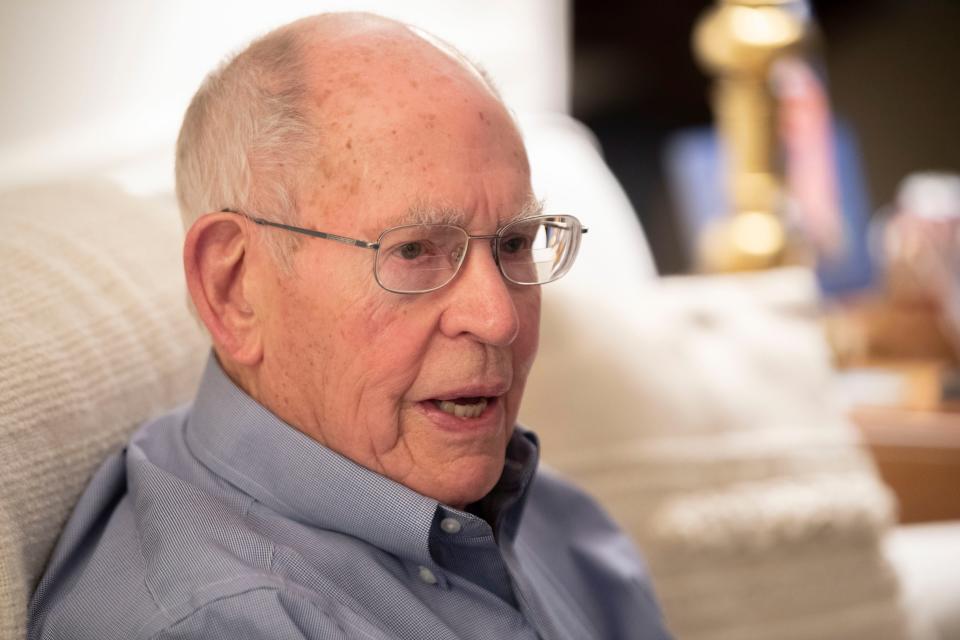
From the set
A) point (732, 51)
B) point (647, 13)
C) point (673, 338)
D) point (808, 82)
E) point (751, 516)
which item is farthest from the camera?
point (647, 13)

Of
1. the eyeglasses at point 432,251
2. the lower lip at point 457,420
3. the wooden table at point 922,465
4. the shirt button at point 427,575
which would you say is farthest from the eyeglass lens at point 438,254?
the wooden table at point 922,465

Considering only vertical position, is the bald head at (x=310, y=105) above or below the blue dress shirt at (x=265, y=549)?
above

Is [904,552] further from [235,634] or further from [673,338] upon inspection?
[235,634]

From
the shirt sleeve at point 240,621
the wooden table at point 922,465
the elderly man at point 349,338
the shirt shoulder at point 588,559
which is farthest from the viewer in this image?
the wooden table at point 922,465

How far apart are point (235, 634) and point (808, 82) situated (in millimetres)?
2280

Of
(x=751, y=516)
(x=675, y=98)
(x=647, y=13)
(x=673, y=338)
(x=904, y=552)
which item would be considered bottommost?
(x=904, y=552)

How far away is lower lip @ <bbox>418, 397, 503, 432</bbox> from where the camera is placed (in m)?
0.91

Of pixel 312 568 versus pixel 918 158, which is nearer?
pixel 312 568

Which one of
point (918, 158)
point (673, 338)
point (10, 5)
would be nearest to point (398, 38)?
point (673, 338)

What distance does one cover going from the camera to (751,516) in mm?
1526

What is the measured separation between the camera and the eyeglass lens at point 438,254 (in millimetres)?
874

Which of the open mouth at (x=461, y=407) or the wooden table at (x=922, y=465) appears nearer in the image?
the open mouth at (x=461, y=407)

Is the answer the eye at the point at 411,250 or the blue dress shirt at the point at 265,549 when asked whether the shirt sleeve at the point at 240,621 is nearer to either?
the blue dress shirt at the point at 265,549

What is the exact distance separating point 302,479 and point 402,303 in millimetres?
165
